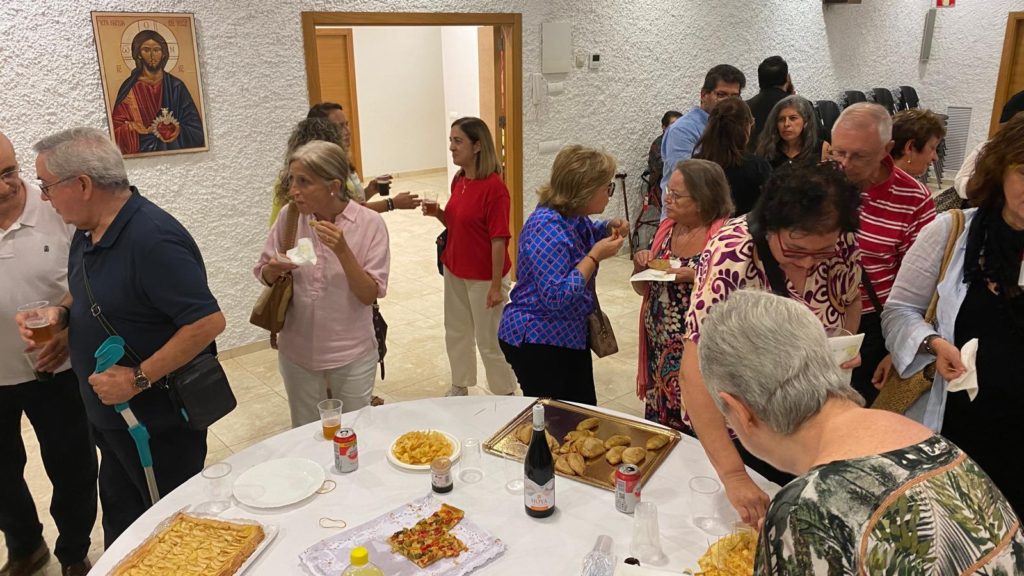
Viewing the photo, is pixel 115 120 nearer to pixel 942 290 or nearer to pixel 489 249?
pixel 489 249

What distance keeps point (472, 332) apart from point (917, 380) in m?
2.38

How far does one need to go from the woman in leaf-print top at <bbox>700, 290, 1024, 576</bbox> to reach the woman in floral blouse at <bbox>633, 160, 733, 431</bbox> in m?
1.31

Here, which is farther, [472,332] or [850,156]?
[472,332]

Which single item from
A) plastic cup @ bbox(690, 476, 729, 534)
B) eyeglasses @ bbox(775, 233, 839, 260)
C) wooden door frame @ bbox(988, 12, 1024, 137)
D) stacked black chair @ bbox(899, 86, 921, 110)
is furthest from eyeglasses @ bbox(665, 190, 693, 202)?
wooden door frame @ bbox(988, 12, 1024, 137)

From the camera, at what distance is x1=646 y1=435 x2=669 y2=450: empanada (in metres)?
2.10

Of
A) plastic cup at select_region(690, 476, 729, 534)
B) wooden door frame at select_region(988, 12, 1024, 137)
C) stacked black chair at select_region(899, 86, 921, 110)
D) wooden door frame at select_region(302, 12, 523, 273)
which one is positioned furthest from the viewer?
stacked black chair at select_region(899, 86, 921, 110)

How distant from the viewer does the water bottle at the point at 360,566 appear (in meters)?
1.50

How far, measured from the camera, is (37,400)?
2568mm

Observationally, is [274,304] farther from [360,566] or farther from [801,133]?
[801,133]

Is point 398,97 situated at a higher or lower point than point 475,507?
higher

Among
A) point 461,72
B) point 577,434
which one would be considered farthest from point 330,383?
point 461,72

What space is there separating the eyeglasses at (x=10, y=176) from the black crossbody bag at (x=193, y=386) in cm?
53

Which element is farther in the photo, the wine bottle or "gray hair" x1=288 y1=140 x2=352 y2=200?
"gray hair" x1=288 y1=140 x2=352 y2=200

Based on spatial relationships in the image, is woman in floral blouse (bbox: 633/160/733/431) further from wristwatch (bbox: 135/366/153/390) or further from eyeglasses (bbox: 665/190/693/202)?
wristwatch (bbox: 135/366/153/390)
